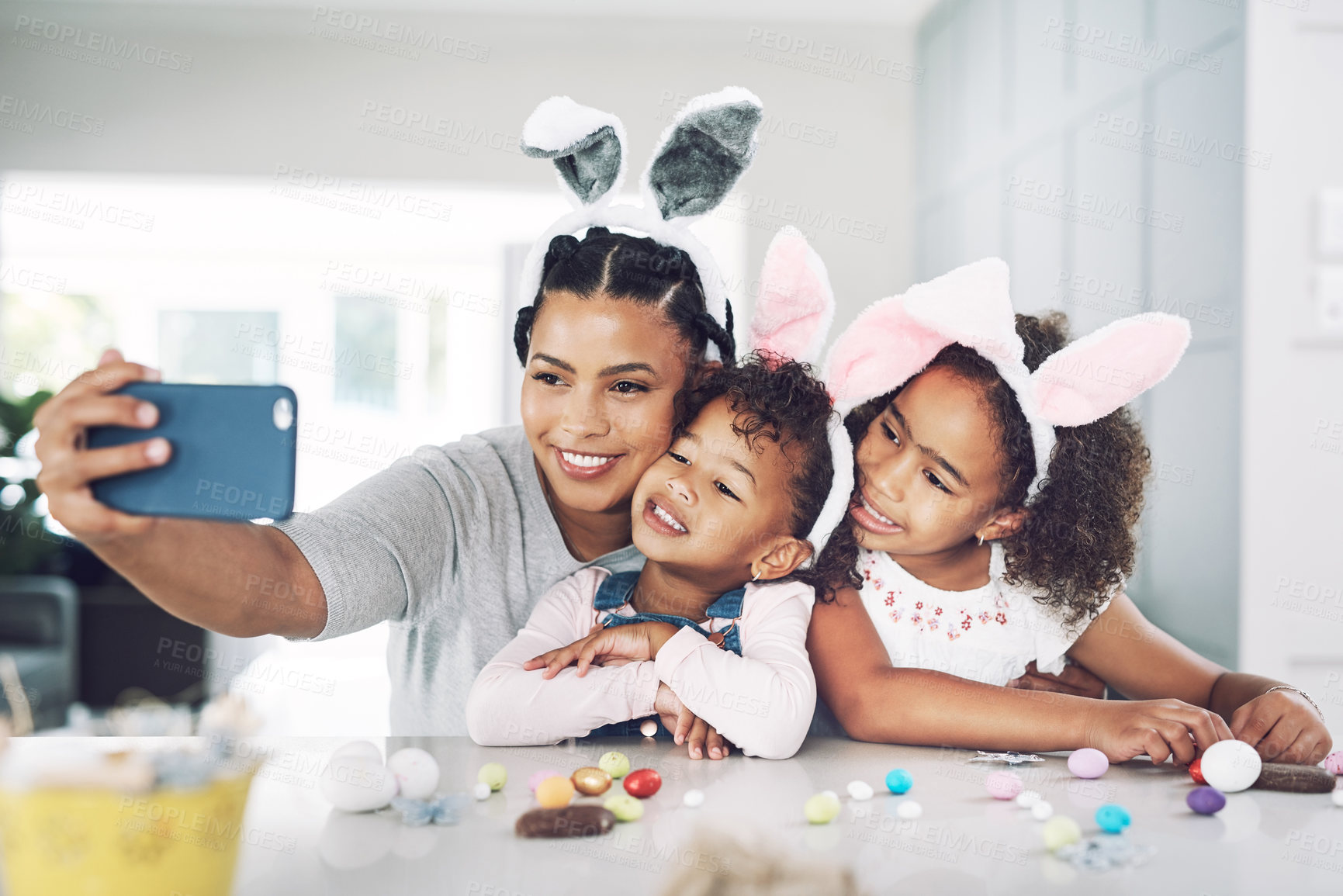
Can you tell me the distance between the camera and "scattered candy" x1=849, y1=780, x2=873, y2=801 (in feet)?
2.55

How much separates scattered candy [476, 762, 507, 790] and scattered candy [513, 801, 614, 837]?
0.27 feet

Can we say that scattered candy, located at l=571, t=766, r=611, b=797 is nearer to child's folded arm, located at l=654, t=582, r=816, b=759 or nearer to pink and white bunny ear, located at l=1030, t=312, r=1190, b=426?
child's folded arm, located at l=654, t=582, r=816, b=759

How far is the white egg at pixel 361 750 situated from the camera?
752 mm

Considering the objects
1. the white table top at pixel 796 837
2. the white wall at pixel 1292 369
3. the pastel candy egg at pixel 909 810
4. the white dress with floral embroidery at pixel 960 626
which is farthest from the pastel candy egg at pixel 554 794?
the white wall at pixel 1292 369

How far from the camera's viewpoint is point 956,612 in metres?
1.09

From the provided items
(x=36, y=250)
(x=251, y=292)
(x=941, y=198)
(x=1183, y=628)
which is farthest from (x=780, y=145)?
(x=36, y=250)

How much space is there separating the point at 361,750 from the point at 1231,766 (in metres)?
0.73

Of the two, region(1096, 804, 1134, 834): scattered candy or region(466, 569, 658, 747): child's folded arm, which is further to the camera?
region(466, 569, 658, 747): child's folded arm

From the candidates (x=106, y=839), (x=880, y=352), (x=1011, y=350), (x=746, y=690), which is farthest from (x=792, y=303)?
(x=106, y=839)

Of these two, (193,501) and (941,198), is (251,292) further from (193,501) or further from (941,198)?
(193,501)

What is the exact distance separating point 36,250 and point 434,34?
302 cm

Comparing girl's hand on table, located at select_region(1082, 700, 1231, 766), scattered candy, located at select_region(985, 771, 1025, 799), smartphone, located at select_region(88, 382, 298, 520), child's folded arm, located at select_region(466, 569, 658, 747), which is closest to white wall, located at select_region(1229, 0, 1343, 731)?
girl's hand on table, located at select_region(1082, 700, 1231, 766)

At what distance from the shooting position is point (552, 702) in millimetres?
901

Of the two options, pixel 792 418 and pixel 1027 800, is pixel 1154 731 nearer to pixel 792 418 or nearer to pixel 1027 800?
pixel 1027 800
